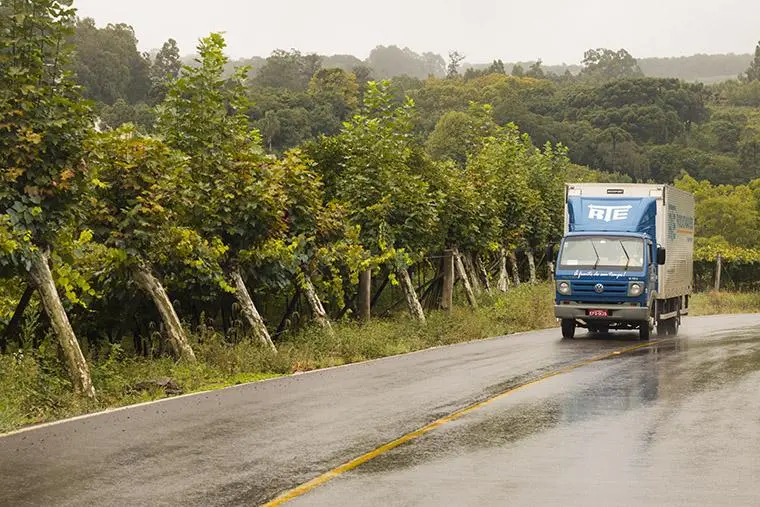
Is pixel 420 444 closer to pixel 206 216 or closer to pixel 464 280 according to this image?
pixel 206 216

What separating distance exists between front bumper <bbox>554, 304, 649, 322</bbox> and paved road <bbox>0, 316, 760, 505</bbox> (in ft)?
26.4

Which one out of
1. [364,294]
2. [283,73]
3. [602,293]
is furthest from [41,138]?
[283,73]

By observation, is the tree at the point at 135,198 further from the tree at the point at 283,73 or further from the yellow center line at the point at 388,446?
the tree at the point at 283,73

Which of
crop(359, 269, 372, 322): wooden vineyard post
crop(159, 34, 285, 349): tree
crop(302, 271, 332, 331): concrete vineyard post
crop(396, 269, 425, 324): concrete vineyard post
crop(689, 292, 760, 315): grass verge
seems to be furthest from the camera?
crop(689, 292, 760, 315): grass verge

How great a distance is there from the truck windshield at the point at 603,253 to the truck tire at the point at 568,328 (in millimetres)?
1549

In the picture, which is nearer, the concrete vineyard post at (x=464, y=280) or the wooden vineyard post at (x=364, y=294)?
the wooden vineyard post at (x=364, y=294)

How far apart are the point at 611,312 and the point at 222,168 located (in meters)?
11.3

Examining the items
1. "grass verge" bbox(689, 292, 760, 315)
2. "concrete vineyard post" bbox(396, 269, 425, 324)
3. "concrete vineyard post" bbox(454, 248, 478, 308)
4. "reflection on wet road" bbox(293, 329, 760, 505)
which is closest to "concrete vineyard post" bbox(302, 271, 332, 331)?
"concrete vineyard post" bbox(396, 269, 425, 324)

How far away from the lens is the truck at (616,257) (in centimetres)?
2683

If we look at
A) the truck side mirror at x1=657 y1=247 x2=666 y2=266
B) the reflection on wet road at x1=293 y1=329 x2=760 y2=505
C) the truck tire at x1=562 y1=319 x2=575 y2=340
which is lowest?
the truck tire at x1=562 y1=319 x2=575 y2=340

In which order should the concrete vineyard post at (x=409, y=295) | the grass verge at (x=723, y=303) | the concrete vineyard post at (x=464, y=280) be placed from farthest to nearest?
the grass verge at (x=723, y=303) < the concrete vineyard post at (x=464, y=280) < the concrete vineyard post at (x=409, y=295)

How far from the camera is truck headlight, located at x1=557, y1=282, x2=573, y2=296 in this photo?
27.2m

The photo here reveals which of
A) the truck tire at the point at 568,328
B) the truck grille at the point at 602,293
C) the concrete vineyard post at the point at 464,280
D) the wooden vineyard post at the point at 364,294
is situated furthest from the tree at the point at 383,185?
the concrete vineyard post at the point at 464,280

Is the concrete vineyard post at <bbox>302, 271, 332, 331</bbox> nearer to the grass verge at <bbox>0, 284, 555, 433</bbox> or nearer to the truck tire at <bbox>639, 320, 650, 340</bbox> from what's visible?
the grass verge at <bbox>0, 284, 555, 433</bbox>
